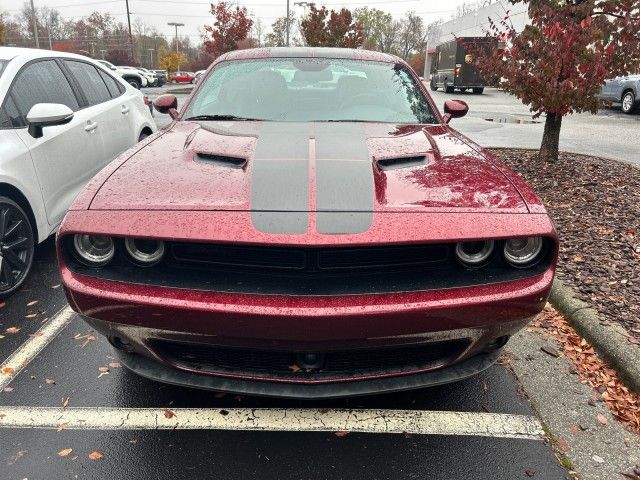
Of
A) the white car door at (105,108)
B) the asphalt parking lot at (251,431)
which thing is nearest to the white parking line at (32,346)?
the asphalt parking lot at (251,431)

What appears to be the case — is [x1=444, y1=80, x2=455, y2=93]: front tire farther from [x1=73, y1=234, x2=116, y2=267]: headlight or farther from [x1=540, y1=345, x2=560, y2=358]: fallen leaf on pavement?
[x1=73, y1=234, x2=116, y2=267]: headlight

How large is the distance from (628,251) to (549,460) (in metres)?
2.68

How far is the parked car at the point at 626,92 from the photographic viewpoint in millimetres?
16641

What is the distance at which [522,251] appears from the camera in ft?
7.00

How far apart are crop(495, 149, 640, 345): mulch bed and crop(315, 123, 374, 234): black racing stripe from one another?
73.3 inches

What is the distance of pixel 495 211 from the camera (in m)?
2.05

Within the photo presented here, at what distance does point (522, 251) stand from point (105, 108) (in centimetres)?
425

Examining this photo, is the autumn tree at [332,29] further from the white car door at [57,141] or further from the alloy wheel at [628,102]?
the white car door at [57,141]

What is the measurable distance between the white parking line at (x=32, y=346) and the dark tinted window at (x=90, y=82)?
237 centimetres

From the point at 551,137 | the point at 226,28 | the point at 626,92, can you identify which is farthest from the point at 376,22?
the point at 551,137

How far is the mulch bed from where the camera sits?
3.44m

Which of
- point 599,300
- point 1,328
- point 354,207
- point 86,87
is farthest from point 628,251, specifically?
point 86,87

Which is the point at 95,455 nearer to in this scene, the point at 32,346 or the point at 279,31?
the point at 32,346

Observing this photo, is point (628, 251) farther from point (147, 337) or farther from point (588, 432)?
point (147, 337)
